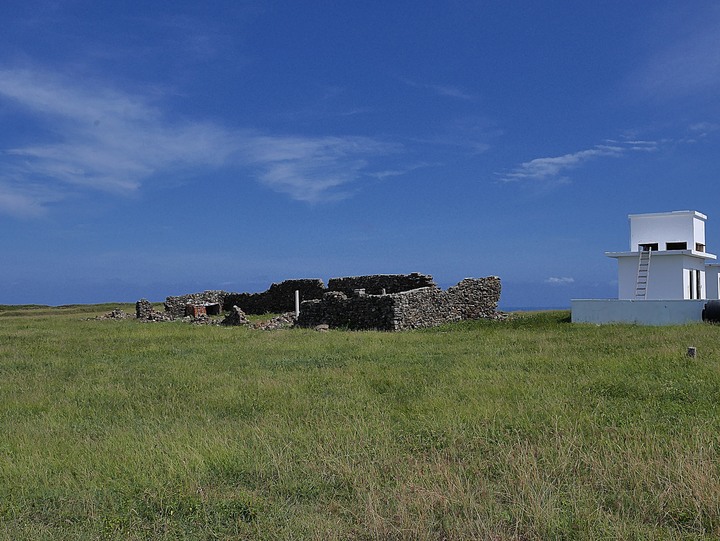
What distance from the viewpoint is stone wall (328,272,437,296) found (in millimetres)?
32500

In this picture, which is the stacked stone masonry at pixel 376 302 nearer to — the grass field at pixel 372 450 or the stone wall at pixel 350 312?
the stone wall at pixel 350 312

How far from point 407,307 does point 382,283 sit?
9.38 metres

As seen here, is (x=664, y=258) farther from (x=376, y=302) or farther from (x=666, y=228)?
(x=376, y=302)

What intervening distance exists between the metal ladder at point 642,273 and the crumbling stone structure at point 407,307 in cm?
668

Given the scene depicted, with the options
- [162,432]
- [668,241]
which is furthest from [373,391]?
[668,241]

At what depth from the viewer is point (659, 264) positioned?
94.4 ft

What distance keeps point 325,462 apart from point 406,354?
9.48 m

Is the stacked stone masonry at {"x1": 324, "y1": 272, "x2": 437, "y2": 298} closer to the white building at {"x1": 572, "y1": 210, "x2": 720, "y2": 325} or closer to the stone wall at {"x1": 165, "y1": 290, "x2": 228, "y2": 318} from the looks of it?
the white building at {"x1": 572, "y1": 210, "x2": 720, "y2": 325}

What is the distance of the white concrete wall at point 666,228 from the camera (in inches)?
1172

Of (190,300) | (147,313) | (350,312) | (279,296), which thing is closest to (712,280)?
(350,312)

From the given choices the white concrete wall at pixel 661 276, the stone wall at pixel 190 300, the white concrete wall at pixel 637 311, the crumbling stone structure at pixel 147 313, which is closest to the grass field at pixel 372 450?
the white concrete wall at pixel 637 311

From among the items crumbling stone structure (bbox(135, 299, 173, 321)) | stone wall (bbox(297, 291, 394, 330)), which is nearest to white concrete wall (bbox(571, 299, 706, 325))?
stone wall (bbox(297, 291, 394, 330))

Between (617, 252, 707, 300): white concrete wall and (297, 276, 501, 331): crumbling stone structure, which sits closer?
(297, 276, 501, 331): crumbling stone structure

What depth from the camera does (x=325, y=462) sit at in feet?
22.0
